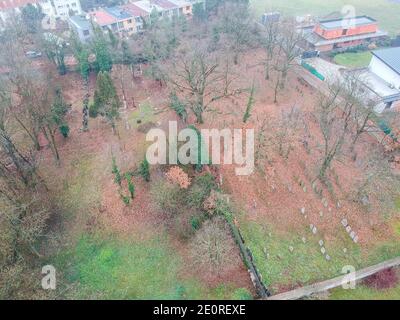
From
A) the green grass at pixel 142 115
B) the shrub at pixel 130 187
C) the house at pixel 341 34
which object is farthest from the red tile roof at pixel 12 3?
the shrub at pixel 130 187

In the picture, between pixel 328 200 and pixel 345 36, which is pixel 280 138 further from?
pixel 345 36

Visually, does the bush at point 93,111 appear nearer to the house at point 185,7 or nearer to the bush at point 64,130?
the bush at point 64,130

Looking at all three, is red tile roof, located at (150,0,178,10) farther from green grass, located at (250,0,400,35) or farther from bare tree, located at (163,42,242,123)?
bare tree, located at (163,42,242,123)

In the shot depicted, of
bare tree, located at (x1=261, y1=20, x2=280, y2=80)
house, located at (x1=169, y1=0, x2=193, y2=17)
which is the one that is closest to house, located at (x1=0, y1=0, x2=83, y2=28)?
house, located at (x1=169, y1=0, x2=193, y2=17)

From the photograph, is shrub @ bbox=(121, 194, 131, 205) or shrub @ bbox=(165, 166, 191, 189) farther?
shrub @ bbox=(121, 194, 131, 205)
